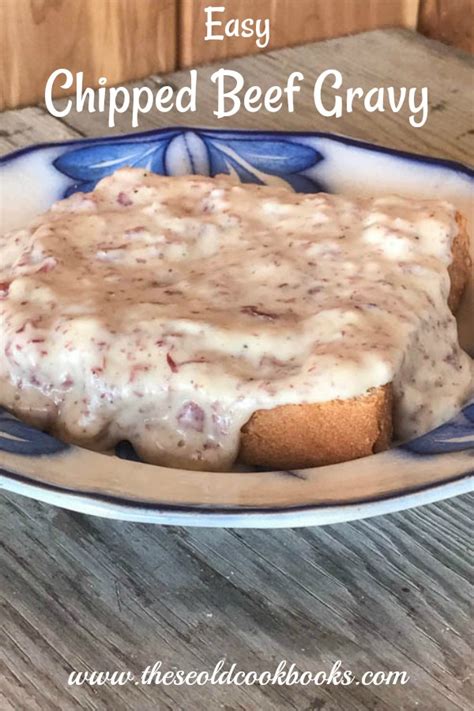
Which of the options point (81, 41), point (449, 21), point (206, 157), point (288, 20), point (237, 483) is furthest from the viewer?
point (449, 21)

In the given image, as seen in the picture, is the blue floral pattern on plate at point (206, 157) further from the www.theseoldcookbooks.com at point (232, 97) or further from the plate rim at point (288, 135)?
the www.theseoldcookbooks.com at point (232, 97)

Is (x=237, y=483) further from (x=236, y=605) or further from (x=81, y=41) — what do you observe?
(x=81, y=41)

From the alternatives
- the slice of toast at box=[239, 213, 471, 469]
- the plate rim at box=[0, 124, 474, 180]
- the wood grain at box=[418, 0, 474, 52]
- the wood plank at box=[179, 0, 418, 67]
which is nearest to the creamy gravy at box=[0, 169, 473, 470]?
the slice of toast at box=[239, 213, 471, 469]


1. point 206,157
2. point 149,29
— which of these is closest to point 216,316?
point 206,157

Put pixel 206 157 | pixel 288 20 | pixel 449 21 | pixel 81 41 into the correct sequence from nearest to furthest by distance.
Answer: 1. pixel 206 157
2. pixel 81 41
3. pixel 288 20
4. pixel 449 21

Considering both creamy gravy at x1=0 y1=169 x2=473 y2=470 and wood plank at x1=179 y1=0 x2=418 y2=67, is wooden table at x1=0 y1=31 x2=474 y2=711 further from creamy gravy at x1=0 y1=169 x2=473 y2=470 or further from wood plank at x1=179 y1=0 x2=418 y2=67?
wood plank at x1=179 y1=0 x2=418 y2=67

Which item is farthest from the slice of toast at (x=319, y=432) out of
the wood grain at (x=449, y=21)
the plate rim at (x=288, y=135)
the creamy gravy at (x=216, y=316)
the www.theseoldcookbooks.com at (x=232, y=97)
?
the wood grain at (x=449, y=21)
